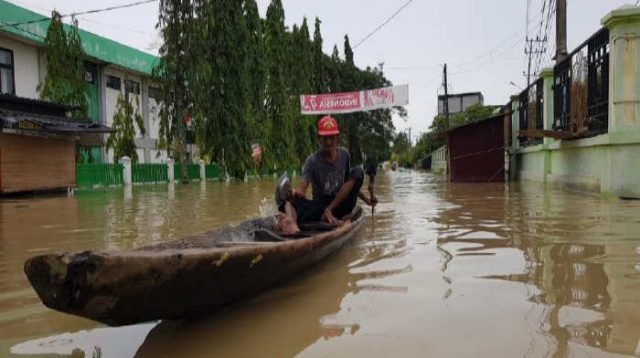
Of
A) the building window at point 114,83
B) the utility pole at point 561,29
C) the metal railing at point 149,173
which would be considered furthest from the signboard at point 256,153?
the utility pole at point 561,29

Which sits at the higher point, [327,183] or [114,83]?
[114,83]

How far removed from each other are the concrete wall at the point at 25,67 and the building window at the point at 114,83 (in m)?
4.72

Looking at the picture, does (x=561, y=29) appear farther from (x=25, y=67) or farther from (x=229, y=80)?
(x=25, y=67)

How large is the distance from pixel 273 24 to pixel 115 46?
8.01 meters

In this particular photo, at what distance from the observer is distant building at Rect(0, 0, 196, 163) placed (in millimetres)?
18953

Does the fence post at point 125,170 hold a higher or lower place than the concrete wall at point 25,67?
lower

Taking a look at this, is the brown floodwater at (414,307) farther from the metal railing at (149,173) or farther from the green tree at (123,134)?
the green tree at (123,134)

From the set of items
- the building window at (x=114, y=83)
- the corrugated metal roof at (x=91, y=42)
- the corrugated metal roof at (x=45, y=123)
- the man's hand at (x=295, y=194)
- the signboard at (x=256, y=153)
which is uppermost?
the corrugated metal roof at (x=91, y=42)

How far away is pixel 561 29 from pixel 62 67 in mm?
16381

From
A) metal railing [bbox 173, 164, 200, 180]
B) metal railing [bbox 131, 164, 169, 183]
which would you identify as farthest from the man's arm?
metal railing [bbox 173, 164, 200, 180]

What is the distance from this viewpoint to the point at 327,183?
5.64m

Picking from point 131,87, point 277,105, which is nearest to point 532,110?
point 277,105

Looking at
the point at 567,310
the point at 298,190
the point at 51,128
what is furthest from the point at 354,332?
the point at 51,128

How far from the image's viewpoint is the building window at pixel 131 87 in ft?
89.1
